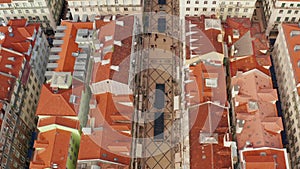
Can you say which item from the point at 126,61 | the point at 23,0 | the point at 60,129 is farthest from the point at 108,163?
the point at 23,0

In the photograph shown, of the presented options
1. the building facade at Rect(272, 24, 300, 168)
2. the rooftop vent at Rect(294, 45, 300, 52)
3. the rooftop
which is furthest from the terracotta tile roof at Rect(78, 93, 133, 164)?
the rooftop vent at Rect(294, 45, 300, 52)

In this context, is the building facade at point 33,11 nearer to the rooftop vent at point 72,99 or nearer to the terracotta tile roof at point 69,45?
the terracotta tile roof at point 69,45

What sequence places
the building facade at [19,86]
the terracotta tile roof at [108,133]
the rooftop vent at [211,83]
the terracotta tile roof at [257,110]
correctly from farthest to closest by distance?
the rooftop vent at [211,83] → the building facade at [19,86] → the terracotta tile roof at [257,110] → the terracotta tile roof at [108,133]

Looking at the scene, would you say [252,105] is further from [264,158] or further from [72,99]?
[72,99]

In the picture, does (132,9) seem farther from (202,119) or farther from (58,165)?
(58,165)

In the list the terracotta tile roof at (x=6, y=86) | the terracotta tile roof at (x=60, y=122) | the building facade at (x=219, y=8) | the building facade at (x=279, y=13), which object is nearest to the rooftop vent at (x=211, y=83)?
the building facade at (x=219, y=8)

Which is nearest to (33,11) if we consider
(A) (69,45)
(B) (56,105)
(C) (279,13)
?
(A) (69,45)
